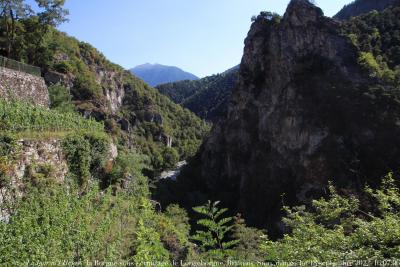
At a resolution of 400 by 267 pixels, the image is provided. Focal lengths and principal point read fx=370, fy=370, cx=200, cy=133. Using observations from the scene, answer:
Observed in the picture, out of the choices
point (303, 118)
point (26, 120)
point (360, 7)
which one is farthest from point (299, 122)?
point (360, 7)

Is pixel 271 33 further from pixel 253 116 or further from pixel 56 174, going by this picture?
pixel 56 174

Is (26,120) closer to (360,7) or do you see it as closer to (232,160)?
(232,160)

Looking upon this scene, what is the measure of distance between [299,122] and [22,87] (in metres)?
41.9

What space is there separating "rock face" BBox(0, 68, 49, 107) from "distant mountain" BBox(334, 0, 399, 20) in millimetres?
97881

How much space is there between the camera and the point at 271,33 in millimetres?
68625

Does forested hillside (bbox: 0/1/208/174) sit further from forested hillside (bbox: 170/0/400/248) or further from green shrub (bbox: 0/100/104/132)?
forested hillside (bbox: 170/0/400/248)

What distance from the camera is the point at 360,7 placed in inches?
4454

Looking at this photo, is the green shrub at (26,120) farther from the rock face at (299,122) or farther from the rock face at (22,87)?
the rock face at (299,122)

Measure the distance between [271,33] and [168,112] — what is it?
69.8 meters

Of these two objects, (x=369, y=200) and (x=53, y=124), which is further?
(x=369, y=200)

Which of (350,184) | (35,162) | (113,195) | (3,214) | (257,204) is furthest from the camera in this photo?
(257,204)

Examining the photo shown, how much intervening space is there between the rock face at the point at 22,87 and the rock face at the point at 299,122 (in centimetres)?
3497

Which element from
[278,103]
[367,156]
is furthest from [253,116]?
[367,156]

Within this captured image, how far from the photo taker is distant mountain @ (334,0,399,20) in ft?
343
